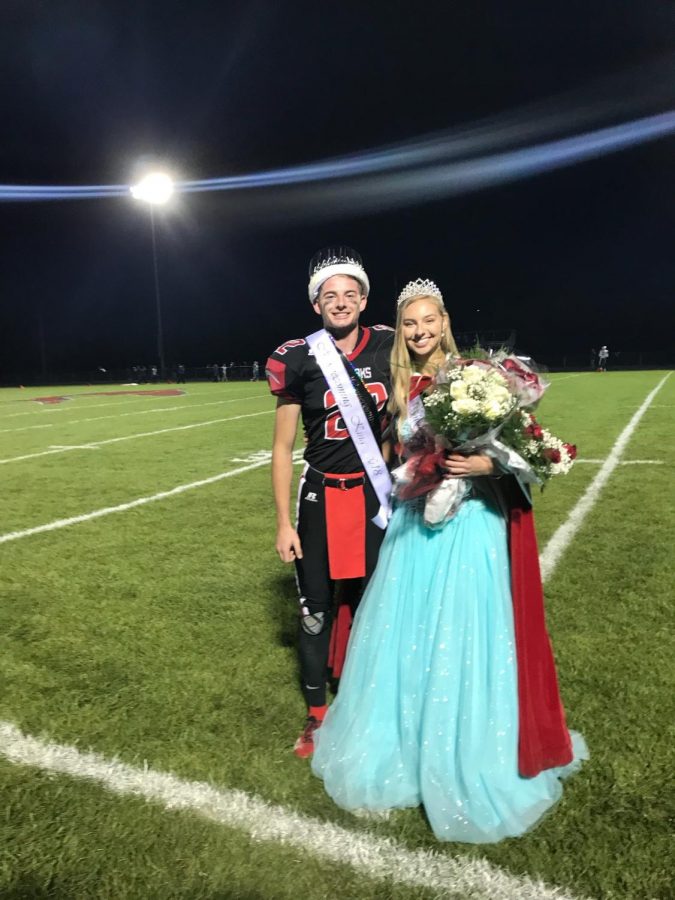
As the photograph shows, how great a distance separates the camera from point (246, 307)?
2254 inches

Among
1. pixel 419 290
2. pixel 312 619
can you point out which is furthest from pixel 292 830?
pixel 419 290

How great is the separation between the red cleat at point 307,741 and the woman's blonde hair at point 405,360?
1.36 m

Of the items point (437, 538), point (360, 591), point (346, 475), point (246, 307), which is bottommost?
point (360, 591)

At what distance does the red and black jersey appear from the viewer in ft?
8.34

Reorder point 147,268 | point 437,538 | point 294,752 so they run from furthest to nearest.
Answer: point 147,268 < point 294,752 < point 437,538

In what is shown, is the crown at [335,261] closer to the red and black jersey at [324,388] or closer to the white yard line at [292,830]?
the red and black jersey at [324,388]

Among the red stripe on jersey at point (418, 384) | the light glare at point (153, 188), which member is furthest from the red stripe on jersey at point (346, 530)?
the light glare at point (153, 188)

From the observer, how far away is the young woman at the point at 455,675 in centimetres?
216

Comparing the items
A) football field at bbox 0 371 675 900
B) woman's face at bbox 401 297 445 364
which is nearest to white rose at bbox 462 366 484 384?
woman's face at bbox 401 297 445 364

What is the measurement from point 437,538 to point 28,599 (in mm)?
3403

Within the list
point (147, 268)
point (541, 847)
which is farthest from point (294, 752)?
point (147, 268)

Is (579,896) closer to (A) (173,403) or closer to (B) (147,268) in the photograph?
(A) (173,403)

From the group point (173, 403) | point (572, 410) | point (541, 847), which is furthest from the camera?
point (173, 403)

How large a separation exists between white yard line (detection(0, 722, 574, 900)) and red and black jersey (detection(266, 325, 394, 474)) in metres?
1.32
